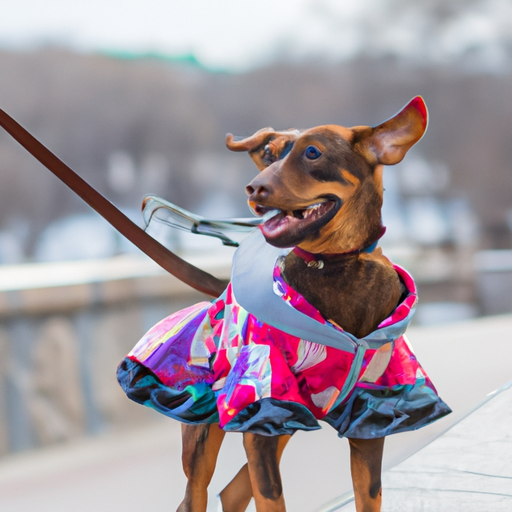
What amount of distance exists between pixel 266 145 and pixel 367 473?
0.36 meters

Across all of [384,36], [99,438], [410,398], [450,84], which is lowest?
[99,438]

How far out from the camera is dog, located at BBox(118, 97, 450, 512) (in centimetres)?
64

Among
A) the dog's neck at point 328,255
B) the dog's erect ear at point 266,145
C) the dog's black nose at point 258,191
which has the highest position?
the dog's erect ear at point 266,145

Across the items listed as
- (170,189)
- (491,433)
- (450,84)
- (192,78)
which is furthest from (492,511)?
(450,84)

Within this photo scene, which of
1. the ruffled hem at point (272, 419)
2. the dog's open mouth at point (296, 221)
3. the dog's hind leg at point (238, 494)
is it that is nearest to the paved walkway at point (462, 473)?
the dog's hind leg at point (238, 494)

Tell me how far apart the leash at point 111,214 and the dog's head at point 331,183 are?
260 mm

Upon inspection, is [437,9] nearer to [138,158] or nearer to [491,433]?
[138,158]

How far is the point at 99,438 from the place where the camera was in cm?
172

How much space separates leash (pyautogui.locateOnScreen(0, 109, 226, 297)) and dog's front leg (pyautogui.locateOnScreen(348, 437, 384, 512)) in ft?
0.93

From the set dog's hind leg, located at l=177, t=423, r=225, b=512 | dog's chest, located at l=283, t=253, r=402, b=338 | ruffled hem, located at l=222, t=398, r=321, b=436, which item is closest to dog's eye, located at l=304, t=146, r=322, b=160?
dog's chest, located at l=283, t=253, r=402, b=338

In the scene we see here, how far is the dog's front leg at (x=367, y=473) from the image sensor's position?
0.73 meters

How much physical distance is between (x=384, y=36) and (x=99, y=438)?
2.60m

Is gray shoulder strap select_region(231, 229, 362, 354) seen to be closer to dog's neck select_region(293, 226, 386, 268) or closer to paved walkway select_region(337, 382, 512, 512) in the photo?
dog's neck select_region(293, 226, 386, 268)

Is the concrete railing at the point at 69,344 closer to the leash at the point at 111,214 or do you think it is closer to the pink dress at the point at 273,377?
the leash at the point at 111,214
